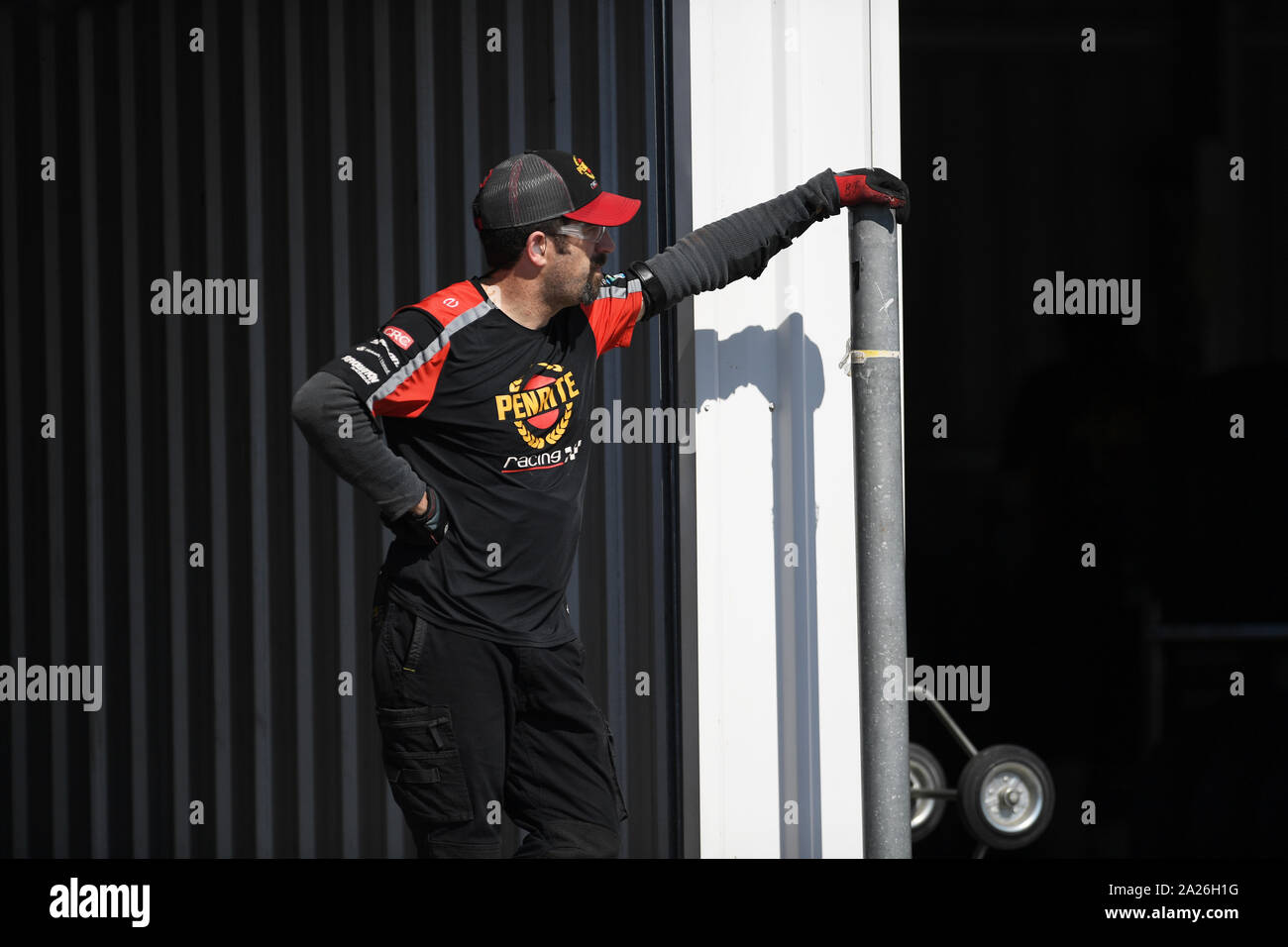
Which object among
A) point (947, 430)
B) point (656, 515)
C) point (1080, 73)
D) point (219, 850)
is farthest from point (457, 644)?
point (1080, 73)

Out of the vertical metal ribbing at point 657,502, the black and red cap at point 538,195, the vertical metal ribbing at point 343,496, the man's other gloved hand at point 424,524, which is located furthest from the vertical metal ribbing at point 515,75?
the man's other gloved hand at point 424,524

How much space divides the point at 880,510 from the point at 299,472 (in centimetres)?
186

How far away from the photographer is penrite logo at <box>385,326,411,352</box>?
8.23 ft

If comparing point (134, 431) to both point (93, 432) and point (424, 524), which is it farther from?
point (424, 524)

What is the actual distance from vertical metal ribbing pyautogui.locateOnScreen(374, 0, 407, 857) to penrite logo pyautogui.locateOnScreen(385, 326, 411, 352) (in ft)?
3.22

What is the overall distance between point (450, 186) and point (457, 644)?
5.21ft

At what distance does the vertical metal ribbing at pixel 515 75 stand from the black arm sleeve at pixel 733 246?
820 millimetres

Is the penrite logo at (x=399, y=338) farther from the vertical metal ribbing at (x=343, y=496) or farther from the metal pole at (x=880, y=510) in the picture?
the metal pole at (x=880, y=510)

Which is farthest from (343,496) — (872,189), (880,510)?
(872,189)

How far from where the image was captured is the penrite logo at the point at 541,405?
262 centimetres

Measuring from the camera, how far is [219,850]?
3.54 meters

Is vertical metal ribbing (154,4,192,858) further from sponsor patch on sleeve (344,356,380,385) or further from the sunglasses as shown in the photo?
the sunglasses

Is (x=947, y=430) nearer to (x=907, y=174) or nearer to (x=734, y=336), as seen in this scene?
(x=907, y=174)

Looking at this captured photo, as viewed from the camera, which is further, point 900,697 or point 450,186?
point 450,186
